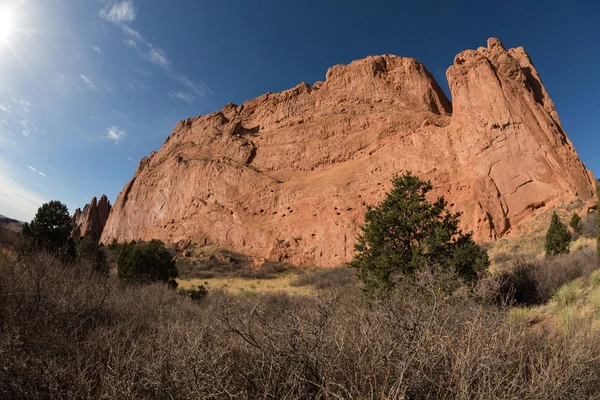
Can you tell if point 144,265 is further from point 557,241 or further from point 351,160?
point 351,160

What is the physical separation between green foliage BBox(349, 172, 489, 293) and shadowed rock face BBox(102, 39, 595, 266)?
46.9 feet

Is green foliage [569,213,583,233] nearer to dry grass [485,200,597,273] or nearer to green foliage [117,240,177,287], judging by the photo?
dry grass [485,200,597,273]

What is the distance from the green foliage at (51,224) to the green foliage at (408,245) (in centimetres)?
1516

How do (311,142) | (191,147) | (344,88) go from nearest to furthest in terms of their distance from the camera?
(311,142) < (344,88) < (191,147)

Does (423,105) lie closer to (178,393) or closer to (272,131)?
(272,131)

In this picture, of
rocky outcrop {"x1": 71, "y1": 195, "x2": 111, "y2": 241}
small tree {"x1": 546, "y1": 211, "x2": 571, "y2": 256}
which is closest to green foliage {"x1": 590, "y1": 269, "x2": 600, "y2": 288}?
small tree {"x1": 546, "y1": 211, "x2": 571, "y2": 256}

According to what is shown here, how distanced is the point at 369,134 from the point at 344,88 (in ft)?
35.5

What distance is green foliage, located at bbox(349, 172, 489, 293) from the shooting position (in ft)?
25.5

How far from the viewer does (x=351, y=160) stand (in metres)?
35.4

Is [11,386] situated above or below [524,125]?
below

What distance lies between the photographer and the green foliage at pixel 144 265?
1358cm

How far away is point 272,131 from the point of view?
43406 millimetres

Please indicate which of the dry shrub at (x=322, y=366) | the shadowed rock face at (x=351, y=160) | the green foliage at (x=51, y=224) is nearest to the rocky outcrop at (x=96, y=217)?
the shadowed rock face at (x=351, y=160)

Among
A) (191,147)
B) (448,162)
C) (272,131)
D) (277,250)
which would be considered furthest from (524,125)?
(191,147)
